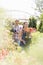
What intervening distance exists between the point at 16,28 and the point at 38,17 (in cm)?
16

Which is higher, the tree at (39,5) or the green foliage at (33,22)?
the tree at (39,5)

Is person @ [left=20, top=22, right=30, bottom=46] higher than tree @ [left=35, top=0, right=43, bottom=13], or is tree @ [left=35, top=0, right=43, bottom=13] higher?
tree @ [left=35, top=0, right=43, bottom=13]

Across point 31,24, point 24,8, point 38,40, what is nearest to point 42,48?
point 38,40

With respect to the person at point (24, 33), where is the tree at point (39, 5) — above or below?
above

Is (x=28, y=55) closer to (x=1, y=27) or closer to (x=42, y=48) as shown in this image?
(x=42, y=48)

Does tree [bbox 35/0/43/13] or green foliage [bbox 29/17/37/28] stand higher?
tree [bbox 35/0/43/13]

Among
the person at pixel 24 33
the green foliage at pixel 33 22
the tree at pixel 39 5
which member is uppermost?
the tree at pixel 39 5

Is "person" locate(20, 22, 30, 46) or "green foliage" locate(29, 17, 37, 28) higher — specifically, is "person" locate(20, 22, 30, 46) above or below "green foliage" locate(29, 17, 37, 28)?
below

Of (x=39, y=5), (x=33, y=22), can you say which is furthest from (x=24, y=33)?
(x=39, y=5)

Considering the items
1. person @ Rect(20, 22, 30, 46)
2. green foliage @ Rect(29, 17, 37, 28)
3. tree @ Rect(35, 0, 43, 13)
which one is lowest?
person @ Rect(20, 22, 30, 46)

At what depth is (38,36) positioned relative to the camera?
41.1 inches

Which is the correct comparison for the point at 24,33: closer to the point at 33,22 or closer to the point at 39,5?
the point at 33,22

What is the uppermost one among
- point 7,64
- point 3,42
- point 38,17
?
point 38,17

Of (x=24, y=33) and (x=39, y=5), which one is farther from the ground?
(x=39, y=5)
